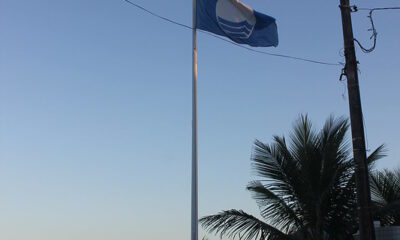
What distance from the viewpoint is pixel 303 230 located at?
41.1 feet

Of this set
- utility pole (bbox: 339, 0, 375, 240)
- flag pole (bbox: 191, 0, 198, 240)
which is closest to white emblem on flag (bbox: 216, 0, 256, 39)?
flag pole (bbox: 191, 0, 198, 240)

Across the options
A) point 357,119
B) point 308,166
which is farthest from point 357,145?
point 308,166

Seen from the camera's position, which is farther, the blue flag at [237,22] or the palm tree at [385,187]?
the palm tree at [385,187]

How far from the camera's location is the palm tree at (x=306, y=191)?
1259 centimetres

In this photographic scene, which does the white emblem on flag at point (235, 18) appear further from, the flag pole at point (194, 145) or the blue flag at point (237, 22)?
the flag pole at point (194, 145)

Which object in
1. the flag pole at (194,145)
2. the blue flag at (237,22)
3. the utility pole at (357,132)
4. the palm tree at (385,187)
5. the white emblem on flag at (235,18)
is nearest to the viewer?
the utility pole at (357,132)

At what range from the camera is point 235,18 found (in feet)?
42.1

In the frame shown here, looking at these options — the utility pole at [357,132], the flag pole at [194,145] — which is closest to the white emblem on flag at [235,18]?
the flag pole at [194,145]

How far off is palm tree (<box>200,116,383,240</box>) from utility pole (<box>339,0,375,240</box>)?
95.4 inches

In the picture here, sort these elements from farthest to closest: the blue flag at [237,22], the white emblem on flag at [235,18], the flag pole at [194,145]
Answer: the white emblem on flag at [235,18] < the blue flag at [237,22] < the flag pole at [194,145]

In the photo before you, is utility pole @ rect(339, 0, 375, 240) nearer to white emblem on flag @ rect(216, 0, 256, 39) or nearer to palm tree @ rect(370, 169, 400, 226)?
white emblem on flag @ rect(216, 0, 256, 39)

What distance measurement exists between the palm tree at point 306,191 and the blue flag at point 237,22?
2.16 m

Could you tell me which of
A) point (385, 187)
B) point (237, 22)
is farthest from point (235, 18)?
point (385, 187)

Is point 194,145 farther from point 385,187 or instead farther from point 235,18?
point 385,187
